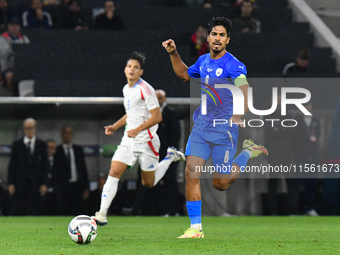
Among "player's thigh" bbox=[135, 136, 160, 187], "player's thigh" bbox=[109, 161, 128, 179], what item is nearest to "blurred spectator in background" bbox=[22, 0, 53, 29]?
"player's thigh" bbox=[135, 136, 160, 187]

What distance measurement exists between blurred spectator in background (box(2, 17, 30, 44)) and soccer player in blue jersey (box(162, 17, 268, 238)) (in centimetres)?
751

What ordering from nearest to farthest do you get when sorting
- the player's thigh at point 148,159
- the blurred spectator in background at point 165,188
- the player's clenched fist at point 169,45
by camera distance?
the player's clenched fist at point 169,45
the player's thigh at point 148,159
the blurred spectator in background at point 165,188

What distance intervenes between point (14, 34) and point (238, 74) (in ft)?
27.2

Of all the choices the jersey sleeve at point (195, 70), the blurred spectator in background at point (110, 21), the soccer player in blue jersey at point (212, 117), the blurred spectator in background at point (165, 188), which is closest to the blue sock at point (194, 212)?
the soccer player in blue jersey at point (212, 117)

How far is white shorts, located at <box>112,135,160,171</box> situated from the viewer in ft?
27.1

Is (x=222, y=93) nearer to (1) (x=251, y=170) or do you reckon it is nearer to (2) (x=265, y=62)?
(1) (x=251, y=170)

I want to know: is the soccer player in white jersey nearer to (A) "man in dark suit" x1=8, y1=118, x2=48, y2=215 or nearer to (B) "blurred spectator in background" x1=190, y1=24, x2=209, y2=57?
(A) "man in dark suit" x1=8, y1=118, x2=48, y2=215

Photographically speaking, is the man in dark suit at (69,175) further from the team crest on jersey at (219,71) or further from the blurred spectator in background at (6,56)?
the team crest on jersey at (219,71)

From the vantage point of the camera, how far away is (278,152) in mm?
11648

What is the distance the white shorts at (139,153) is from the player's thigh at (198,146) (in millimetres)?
2095

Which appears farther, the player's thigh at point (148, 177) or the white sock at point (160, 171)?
the white sock at point (160, 171)

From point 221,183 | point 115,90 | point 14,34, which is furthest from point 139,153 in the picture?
point 14,34

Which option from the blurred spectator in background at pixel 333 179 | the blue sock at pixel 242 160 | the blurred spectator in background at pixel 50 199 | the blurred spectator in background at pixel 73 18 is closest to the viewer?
the blue sock at pixel 242 160

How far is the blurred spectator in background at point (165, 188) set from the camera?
1108cm
